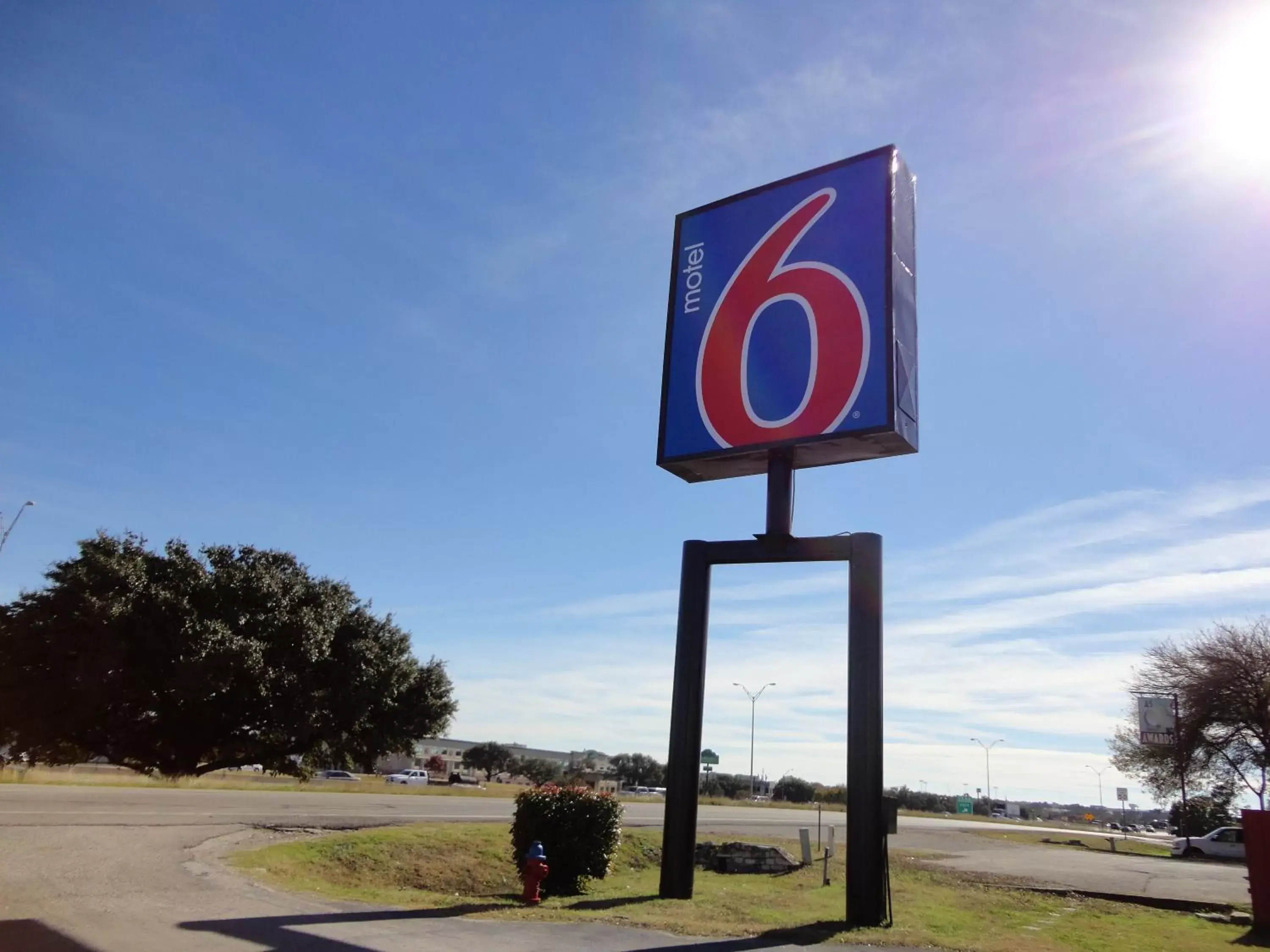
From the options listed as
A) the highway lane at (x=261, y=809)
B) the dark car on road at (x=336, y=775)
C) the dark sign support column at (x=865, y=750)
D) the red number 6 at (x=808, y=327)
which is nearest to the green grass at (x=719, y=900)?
the dark sign support column at (x=865, y=750)

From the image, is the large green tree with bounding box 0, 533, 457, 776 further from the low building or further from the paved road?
the low building

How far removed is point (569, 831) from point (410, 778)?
57.9 m

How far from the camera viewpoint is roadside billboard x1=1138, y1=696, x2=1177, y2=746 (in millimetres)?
26984

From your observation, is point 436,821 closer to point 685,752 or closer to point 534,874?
point 534,874

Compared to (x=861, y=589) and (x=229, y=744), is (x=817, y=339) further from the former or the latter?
(x=229, y=744)

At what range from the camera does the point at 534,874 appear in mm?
12797

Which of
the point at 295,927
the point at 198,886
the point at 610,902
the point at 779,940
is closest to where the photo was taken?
the point at 295,927

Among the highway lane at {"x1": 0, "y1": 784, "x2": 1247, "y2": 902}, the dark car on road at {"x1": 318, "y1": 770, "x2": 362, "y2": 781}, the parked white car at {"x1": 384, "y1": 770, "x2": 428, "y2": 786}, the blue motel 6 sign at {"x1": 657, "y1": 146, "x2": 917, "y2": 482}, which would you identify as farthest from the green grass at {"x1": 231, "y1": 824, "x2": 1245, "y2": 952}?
the dark car on road at {"x1": 318, "y1": 770, "x2": 362, "y2": 781}

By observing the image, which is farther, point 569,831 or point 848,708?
point 569,831

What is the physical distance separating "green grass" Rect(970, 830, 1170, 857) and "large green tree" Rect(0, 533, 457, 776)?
30.6 meters

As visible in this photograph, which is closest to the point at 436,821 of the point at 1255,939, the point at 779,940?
the point at 779,940

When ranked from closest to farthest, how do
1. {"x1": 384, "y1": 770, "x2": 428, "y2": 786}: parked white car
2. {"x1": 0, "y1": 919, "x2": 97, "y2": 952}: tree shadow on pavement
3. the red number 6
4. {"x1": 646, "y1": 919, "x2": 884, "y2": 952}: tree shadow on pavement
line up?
{"x1": 0, "y1": 919, "x2": 97, "y2": 952}: tree shadow on pavement, {"x1": 646, "y1": 919, "x2": 884, "y2": 952}: tree shadow on pavement, the red number 6, {"x1": 384, "y1": 770, "x2": 428, "y2": 786}: parked white car

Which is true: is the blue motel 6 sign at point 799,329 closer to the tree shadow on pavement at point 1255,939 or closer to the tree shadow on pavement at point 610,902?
the tree shadow on pavement at point 610,902

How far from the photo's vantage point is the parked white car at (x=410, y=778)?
65125mm
